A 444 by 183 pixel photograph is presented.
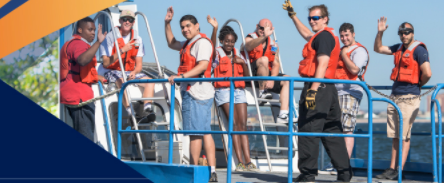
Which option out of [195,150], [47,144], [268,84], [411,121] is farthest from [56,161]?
[411,121]

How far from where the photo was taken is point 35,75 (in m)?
4.47

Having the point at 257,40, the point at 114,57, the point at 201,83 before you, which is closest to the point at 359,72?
the point at 257,40

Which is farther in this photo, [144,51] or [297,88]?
[297,88]

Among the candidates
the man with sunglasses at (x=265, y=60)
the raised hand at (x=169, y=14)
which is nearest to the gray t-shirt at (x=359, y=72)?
the man with sunglasses at (x=265, y=60)

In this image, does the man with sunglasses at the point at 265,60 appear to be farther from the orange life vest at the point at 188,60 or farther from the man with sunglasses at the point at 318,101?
the man with sunglasses at the point at 318,101

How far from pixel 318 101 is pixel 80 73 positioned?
2.64 meters

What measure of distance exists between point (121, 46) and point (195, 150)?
1915mm

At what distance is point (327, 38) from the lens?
4980 millimetres

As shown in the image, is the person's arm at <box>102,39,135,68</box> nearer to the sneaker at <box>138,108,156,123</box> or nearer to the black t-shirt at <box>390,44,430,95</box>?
the sneaker at <box>138,108,156,123</box>

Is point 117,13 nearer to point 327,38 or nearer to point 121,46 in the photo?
point 121,46

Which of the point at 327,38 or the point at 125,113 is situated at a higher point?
the point at 327,38

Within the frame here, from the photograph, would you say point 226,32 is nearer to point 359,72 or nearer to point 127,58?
point 127,58

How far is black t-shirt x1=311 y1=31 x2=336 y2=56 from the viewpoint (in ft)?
16.2

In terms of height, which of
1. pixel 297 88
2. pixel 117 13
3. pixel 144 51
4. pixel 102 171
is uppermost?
pixel 117 13
